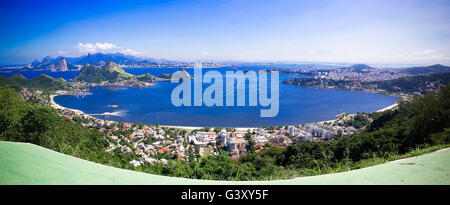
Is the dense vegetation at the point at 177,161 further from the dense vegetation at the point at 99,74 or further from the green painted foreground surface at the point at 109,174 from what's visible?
the dense vegetation at the point at 99,74

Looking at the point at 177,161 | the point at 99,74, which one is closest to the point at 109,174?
the point at 177,161

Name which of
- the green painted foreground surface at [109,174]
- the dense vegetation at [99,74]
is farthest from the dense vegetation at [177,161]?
the dense vegetation at [99,74]

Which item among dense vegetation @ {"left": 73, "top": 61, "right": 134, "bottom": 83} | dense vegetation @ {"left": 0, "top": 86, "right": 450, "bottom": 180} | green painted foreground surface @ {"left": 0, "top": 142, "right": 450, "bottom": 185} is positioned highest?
dense vegetation @ {"left": 73, "top": 61, "right": 134, "bottom": 83}

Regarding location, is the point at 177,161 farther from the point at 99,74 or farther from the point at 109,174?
the point at 99,74

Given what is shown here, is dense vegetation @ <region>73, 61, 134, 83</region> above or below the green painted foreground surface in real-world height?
above

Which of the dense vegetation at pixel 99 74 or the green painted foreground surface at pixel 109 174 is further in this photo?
the dense vegetation at pixel 99 74

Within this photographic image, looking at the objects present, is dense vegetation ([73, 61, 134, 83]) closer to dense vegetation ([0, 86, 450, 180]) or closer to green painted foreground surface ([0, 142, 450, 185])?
dense vegetation ([0, 86, 450, 180])

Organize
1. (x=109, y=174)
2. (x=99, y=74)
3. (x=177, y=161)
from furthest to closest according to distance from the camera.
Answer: (x=99, y=74), (x=177, y=161), (x=109, y=174)

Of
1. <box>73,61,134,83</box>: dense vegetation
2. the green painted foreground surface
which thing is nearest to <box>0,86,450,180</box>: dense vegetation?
the green painted foreground surface

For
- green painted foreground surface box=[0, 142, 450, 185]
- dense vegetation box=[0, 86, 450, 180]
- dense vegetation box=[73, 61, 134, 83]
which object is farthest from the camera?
dense vegetation box=[73, 61, 134, 83]

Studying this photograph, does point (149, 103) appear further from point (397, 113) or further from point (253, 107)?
point (397, 113)

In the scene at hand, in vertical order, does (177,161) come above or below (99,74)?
below
